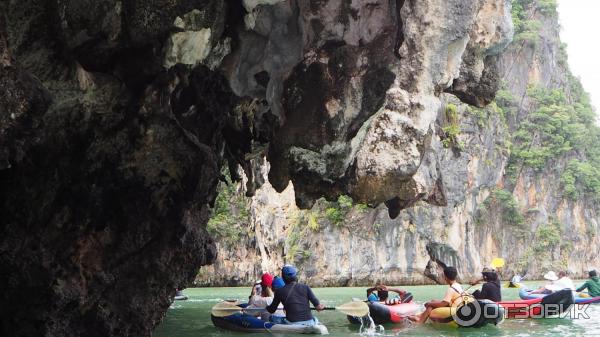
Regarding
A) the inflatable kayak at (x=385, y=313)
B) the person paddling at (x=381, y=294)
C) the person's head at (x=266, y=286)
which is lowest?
the inflatable kayak at (x=385, y=313)

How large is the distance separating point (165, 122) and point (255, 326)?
5.01 meters

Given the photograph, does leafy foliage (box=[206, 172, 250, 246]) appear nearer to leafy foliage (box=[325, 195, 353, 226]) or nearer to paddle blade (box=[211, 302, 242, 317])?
leafy foliage (box=[325, 195, 353, 226])

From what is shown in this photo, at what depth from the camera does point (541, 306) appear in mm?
12719

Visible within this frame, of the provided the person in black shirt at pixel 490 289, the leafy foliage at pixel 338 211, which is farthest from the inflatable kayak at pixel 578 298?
the leafy foliage at pixel 338 211

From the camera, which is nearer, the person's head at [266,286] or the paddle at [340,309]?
the paddle at [340,309]

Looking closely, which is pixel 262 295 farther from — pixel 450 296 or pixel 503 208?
pixel 503 208

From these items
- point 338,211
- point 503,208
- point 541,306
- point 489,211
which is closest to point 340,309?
point 541,306

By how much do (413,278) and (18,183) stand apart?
110 ft

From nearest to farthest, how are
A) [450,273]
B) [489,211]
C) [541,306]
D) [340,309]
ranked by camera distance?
[450,273] < [340,309] < [541,306] < [489,211]

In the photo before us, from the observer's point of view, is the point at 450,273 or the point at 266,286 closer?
the point at 450,273

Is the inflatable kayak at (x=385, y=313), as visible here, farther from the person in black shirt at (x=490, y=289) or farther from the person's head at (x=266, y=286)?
the person's head at (x=266, y=286)

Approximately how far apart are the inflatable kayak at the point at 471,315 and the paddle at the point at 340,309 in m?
1.34

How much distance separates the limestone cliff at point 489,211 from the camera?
3662 centimetres

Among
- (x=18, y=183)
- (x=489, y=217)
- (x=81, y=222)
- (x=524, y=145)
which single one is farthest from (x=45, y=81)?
(x=524, y=145)
